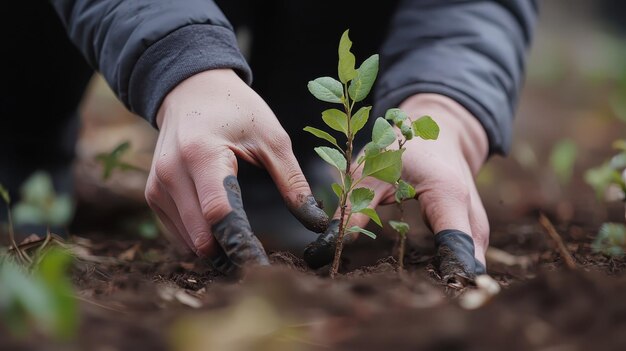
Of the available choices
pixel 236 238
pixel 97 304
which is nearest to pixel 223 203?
pixel 236 238

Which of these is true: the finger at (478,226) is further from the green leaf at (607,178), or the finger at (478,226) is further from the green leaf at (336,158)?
the green leaf at (336,158)

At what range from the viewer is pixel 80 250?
1690mm

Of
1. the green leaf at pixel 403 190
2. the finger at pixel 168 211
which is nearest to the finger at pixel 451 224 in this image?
the green leaf at pixel 403 190

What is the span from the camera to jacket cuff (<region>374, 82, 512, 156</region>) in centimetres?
176

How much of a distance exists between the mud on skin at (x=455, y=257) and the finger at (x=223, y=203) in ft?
1.22

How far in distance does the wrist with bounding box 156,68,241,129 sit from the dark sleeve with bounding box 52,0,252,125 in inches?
0.4

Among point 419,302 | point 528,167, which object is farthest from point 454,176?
point 528,167

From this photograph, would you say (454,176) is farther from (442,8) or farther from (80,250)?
(80,250)

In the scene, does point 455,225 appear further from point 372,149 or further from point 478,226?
point 372,149

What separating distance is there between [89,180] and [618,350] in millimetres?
2448

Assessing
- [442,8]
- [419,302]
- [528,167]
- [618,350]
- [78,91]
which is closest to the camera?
[618,350]

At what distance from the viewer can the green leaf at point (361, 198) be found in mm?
1212

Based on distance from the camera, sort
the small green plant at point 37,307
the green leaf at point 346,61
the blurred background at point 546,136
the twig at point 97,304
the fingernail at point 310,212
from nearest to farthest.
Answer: the small green plant at point 37,307
the twig at point 97,304
the green leaf at point 346,61
the fingernail at point 310,212
the blurred background at point 546,136

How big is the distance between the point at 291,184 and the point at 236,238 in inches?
6.9
